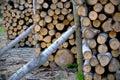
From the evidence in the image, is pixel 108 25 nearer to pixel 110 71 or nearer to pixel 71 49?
pixel 110 71

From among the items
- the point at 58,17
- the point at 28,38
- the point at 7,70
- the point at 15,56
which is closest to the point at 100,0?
the point at 58,17

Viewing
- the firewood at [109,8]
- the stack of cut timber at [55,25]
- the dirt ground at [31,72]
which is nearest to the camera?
the firewood at [109,8]

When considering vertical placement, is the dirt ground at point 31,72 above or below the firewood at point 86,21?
below

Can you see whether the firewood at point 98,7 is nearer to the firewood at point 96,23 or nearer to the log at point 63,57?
the firewood at point 96,23

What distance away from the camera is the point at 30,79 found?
5301mm

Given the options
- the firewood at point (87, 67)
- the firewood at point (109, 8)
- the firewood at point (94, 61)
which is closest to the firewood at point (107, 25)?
the firewood at point (109, 8)

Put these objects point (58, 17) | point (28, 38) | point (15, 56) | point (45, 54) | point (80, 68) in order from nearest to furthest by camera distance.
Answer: point (45, 54) → point (80, 68) → point (58, 17) → point (15, 56) → point (28, 38)

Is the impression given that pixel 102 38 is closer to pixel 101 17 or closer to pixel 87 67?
pixel 101 17

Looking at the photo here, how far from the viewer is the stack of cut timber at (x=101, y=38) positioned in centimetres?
454

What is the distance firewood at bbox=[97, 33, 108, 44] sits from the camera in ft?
15.0

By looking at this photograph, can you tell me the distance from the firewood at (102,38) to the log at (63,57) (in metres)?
1.40

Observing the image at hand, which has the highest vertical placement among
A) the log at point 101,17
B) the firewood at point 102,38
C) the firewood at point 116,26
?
the log at point 101,17

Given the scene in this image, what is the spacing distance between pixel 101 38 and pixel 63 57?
1.51 m

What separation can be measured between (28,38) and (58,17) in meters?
3.08
